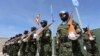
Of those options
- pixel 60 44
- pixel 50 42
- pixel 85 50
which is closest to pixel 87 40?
pixel 85 50

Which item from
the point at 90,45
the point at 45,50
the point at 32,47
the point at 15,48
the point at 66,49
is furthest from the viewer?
the point at 15,48

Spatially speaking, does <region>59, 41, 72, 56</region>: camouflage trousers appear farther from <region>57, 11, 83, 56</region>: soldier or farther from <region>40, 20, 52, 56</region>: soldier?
<region>40, 20, 52, 56</region>: soldier

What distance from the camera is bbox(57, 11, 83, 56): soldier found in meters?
9.66

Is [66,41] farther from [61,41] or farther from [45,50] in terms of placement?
[45,50]

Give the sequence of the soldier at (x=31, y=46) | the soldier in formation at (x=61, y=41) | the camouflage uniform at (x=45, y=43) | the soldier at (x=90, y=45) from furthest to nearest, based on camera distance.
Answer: the soldier at (x=31, y=46) → the soldier at (x=90, y=45) → the camouflage uniform at (x=45, y=43) → the soldier in formation at (x=61, y=41)

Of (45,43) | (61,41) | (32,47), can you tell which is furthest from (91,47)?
(61,41)

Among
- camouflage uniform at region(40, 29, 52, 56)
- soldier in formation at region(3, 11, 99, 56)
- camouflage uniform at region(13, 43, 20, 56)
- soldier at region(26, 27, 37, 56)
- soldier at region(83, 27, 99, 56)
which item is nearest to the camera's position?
soldier in formation at region(3, 11, 99, 56)

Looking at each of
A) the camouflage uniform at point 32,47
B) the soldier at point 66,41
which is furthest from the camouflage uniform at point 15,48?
the soldier at point 66,41

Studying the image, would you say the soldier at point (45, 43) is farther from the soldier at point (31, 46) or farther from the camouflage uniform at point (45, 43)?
the soldier at point (31, 46)

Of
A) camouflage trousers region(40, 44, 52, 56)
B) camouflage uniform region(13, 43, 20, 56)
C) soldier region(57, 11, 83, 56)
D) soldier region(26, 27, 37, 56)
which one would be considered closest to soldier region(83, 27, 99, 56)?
camouflage trousers region(40, 44, 52, 56)

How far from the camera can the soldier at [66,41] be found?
31.7 ft

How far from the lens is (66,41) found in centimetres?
980

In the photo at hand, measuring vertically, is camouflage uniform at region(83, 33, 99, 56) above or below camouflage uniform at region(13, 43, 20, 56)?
below

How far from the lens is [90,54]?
15656 mm
